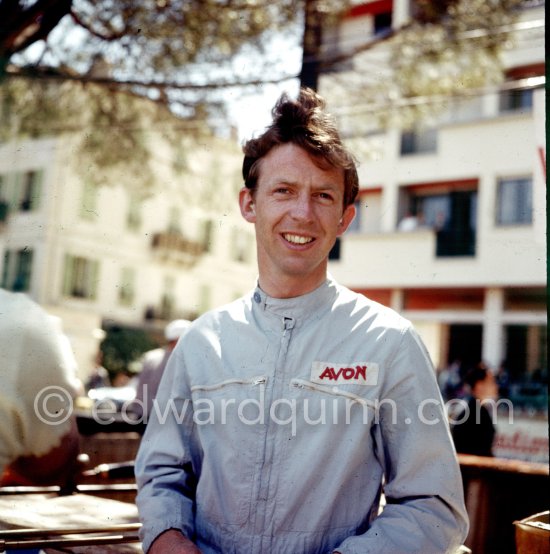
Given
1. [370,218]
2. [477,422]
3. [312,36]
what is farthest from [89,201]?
[477,422]

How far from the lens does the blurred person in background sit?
5.00ft

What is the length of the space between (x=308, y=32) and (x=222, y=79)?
407mm

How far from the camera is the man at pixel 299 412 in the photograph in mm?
1313

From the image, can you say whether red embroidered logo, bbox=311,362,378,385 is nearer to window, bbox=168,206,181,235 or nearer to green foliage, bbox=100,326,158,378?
window, bbox=168,206,181,235

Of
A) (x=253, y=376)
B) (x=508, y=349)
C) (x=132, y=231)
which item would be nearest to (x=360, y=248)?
(x=132, y=231)

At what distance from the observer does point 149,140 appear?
3.03m

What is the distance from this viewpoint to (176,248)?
3223 mm

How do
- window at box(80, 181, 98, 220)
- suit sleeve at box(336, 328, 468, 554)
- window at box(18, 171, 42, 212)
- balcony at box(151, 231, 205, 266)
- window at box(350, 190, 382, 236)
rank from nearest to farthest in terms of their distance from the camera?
suit sleeve at box(336, 328, 468, 554) → window at box(18, 171, 42, 212) → window at box(80, 181, 98, 220) → window at box(350, 190, 382, 236) → balcony at box(151, 231, 205, 266)

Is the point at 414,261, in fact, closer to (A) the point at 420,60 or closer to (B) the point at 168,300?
(A) the point at 420,60

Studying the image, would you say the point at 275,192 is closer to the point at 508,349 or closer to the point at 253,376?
the point at 253,376

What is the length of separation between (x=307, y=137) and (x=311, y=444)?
59 centimetres

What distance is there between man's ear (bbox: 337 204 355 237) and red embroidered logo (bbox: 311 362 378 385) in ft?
0.97

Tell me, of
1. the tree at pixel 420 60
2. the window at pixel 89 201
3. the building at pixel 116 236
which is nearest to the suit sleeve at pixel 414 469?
the building at pixel 116 236

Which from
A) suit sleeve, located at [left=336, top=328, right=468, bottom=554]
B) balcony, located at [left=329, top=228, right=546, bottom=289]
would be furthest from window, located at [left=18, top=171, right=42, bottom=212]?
suit sleeve, located at [left=336, top=328, right=468, bottom=554]
